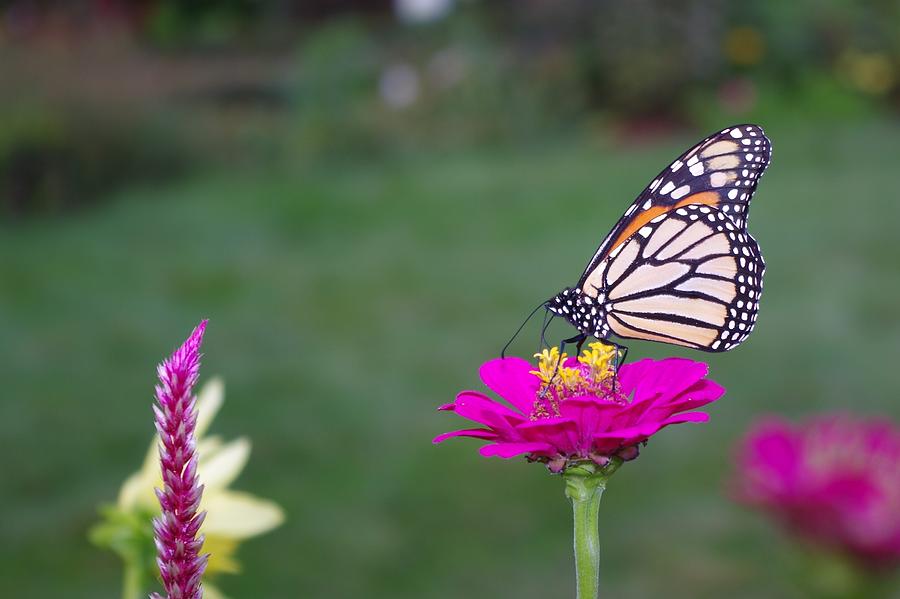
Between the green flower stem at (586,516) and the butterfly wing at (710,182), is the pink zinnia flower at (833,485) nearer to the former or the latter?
the butterfly wing at (710,182)

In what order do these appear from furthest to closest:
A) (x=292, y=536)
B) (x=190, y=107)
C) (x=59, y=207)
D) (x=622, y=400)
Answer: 1. (x=190, y=107)
2. (x=59, y=207)
3. (x=292, y=536)
4. (x=622, y=400)

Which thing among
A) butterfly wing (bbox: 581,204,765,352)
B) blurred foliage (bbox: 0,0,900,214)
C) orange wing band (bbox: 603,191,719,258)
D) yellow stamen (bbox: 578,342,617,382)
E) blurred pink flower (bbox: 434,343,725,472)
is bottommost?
blurred pink flower (bbox: 434,343,725,472)

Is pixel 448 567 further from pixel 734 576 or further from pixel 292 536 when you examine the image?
pixel 734 576

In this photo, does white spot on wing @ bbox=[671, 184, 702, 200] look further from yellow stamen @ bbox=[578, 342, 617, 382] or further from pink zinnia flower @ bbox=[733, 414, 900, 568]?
pink zinnia flower @ bbox=[733, 414, 900, 568]

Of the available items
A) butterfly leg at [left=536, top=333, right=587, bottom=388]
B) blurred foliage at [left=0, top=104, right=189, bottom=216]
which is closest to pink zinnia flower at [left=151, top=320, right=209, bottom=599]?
butterfly leg at [left=536, top=333, right=587, bottom=388]

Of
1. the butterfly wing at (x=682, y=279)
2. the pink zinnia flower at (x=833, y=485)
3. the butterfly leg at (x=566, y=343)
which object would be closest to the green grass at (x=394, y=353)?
the pink zinnia flower at (x=833, y=485)

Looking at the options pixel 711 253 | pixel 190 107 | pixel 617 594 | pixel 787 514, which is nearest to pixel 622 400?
pixel 711 253
